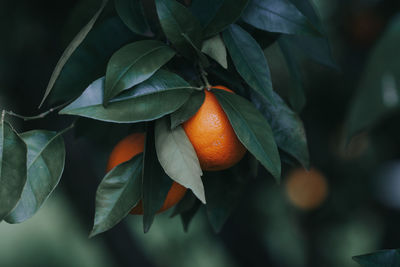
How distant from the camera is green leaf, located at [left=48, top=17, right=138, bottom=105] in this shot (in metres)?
0.66

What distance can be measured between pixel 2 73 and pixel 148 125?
1.14 meters

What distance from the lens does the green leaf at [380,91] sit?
1.52 ft

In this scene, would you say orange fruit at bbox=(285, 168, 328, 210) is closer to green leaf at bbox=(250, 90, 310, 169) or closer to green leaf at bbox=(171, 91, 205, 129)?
green leaf at bbox=(250, 90, 310, 169)

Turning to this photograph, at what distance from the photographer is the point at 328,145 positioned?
6.29 ft

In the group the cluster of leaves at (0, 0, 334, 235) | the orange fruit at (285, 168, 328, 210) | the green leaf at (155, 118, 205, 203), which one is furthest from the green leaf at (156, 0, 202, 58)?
the orange fruit at (285, 168, 328, 210)

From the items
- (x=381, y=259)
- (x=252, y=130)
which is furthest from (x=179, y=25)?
(x=381, y=259)

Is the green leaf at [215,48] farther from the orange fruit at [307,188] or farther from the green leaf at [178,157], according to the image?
the orange fruit at [307,188]

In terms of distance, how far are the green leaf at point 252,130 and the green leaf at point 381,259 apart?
0.51 feet

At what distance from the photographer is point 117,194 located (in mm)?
583

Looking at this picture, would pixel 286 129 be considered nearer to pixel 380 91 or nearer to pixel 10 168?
pixel 380 91

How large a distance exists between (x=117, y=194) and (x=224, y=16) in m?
0.27

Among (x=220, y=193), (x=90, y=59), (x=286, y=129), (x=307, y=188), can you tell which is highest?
(x=90, y=59)

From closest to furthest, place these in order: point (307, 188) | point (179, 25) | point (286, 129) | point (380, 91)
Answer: point (380, 91)
point (179, 25)
point (286, 129)
point (307, 188)

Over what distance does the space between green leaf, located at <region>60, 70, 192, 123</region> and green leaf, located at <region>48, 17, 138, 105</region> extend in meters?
0.13
